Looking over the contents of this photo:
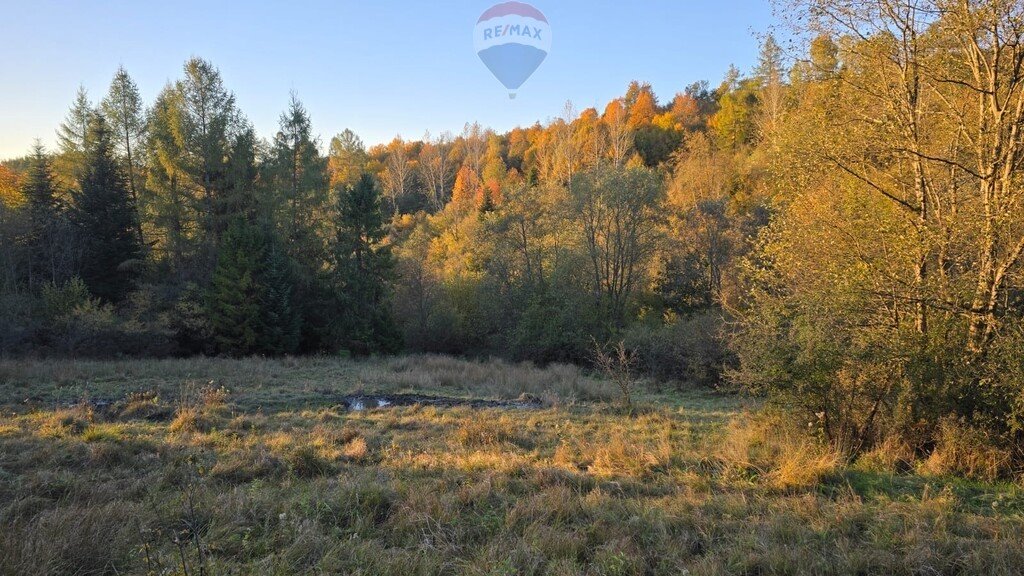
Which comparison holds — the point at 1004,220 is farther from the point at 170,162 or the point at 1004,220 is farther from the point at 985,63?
the point at 170,162

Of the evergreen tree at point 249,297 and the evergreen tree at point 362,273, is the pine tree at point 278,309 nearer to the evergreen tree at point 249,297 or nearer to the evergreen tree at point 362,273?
the evergreen tree at point 249,297

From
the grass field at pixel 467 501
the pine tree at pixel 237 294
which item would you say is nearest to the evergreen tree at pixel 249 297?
the pine tree at pixel 237 294

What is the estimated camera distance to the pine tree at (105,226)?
27.0 m

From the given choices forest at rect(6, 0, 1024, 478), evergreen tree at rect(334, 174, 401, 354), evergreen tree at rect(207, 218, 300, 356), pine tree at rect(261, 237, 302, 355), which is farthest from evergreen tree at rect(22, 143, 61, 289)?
evergreen tree at rect(334, 174, 401, 354)

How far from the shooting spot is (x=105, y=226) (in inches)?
1088

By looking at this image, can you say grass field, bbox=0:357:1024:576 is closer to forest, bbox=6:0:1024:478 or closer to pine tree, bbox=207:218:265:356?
forest, bbox=6:0:1024:478

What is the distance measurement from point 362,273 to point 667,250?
16.9 m

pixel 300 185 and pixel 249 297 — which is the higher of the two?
pixel 300 185

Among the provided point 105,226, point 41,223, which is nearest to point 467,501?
point 105,226

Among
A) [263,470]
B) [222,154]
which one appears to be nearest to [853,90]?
[263,470]

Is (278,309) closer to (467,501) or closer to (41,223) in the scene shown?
(41,223)

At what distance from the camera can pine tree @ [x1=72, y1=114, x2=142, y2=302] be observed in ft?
88.5

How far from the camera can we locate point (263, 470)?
260 inches

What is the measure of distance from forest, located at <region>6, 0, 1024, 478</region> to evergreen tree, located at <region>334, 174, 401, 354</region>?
0.44 feet
